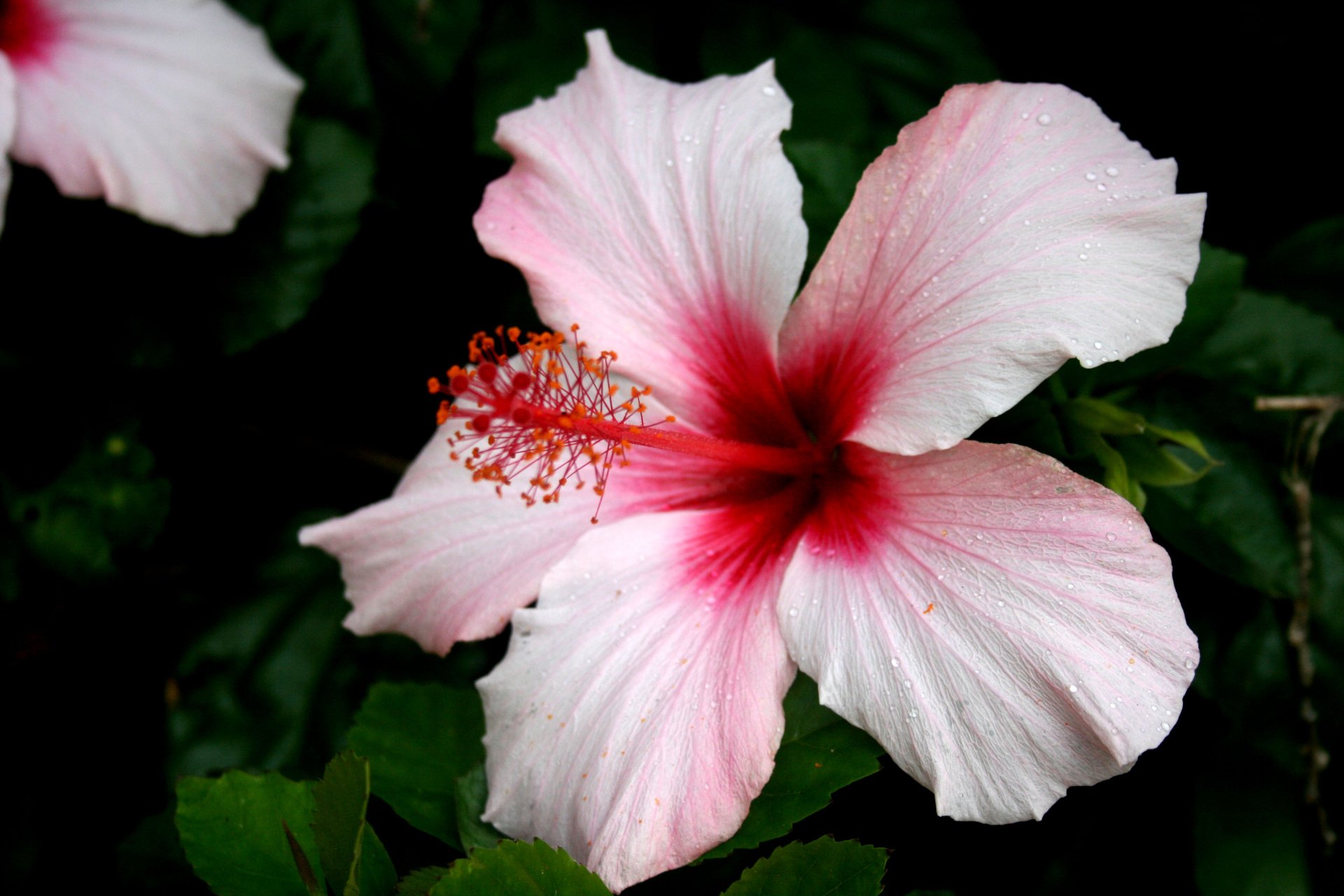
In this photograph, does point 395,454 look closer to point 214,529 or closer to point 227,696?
point 214,529

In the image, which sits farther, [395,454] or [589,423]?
[395,454]

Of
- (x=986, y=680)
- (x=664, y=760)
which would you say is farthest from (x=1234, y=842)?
(x=664, y=760)

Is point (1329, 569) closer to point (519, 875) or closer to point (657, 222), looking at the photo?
point (657, 222)

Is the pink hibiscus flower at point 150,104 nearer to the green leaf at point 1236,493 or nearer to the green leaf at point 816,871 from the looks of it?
the green leaf at point 816,871

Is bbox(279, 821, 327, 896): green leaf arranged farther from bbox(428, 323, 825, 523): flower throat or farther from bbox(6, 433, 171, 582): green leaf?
bbox(6, 433, 171, 582): green leaf

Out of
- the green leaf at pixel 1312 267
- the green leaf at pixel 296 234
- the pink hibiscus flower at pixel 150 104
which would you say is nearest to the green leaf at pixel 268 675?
the green leaf at pixel 296 234

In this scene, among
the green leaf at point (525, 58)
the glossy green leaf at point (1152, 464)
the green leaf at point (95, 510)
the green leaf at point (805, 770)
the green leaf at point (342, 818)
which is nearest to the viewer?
the green leaf at point (342, 818)

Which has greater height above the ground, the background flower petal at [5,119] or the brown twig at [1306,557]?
the background flower petal at [5,119]
